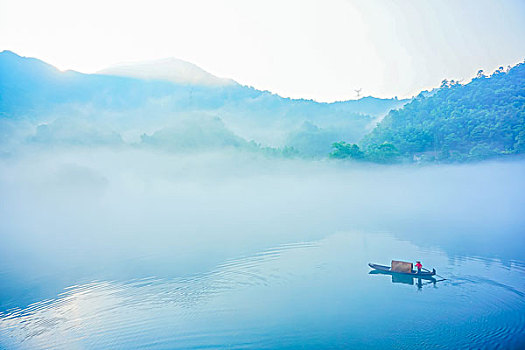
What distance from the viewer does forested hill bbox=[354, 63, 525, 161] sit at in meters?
55.1

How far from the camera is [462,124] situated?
197 feet

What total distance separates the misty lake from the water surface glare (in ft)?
0.20

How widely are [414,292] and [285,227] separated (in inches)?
579

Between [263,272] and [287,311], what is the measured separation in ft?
13.8

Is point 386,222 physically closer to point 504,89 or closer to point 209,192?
point 209,192

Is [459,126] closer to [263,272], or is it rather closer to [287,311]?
[263,272]

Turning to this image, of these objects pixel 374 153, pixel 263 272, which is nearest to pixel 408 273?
pixel 263 272

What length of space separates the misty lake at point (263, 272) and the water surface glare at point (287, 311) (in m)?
0.06

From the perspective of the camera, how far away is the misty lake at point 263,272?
37.4 ft

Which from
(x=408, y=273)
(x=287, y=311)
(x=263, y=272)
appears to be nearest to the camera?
(x=287, y=311)

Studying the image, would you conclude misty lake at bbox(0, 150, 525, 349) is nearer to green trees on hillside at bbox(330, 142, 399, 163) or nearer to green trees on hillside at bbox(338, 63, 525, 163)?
green trees on hillside at bbox(338, 63, 525, 163)

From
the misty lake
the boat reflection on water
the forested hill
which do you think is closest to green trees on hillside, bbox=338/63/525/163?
the forested hill

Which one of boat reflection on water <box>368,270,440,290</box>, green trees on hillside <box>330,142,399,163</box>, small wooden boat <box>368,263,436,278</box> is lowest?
boat reflection on water <box>368,270,440,290</box>

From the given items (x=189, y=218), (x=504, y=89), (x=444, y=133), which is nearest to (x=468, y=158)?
(x=444, y=133)
